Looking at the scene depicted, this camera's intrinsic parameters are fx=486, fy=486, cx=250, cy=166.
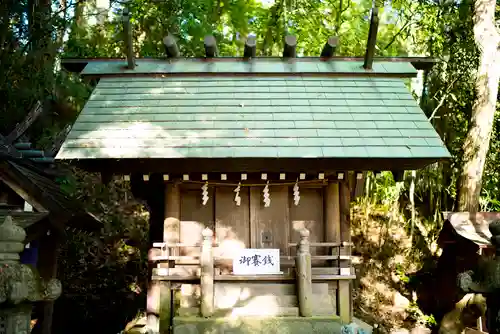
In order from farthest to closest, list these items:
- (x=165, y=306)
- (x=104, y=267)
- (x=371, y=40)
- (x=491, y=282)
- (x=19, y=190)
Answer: (x=104, y=267) → (x=371, y=40) → (x=165, y=306) → (x=19, y=190) → (x=491, y=282)

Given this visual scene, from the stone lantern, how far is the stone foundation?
281 cm

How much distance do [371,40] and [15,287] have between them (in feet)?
23.2

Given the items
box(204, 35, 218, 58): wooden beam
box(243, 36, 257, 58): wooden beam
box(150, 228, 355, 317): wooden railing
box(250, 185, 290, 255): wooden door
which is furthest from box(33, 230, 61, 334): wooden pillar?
box(243, 36, 257, 58): wooden beam

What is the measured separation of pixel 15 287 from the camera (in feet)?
13.3

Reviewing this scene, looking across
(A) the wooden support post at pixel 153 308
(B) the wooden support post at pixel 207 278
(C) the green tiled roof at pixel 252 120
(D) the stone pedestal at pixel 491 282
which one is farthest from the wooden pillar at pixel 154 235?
(D) the stone pedestal at pixel 491 282

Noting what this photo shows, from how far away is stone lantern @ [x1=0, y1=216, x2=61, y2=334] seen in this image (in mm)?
4051

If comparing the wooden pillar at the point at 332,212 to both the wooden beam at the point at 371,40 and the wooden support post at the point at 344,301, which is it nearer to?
the wooden support post at the point at 344,301

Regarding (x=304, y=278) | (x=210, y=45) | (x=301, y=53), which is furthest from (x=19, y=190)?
(x=301, y=53)

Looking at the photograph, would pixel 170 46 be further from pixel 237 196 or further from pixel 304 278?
pixel 304 278

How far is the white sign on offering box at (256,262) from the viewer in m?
7.33

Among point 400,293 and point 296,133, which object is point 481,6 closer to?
point 296,133

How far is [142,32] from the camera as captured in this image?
15711 mm

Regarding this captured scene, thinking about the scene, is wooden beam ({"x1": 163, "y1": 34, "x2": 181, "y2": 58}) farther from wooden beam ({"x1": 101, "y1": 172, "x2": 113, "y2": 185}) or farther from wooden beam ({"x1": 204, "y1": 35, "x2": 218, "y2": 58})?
wooden beam ({"x1": 101, "y1": 172, "x2": 113, "y2": 185})

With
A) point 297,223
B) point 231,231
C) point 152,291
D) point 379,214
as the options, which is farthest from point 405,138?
point 379,214
